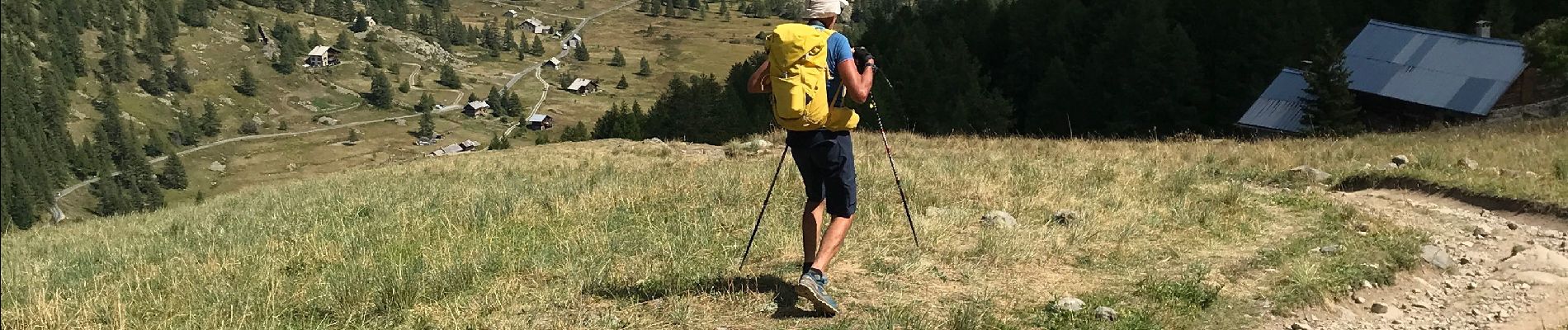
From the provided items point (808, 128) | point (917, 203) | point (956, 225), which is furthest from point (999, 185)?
point (808, 128)

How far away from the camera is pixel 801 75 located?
6.50 metres

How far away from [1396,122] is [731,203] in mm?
40753

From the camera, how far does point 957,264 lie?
8.33 m

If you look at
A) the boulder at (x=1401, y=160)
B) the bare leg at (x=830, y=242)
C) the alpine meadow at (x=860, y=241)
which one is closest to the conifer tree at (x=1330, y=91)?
the alpine meadow at (x=860, y=241)

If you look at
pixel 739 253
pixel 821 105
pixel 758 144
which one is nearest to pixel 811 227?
pixel 821 105

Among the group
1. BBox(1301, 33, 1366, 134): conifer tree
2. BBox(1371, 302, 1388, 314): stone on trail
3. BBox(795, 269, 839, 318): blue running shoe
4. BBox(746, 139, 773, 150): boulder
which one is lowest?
BBox(1301, 33, 1366, 134): conifer tree

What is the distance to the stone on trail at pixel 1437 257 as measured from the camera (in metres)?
8.75

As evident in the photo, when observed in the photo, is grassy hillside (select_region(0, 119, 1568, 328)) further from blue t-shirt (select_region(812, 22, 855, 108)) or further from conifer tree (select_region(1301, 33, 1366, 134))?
conifer tree (select_region(1301, 33, 1366, 134))

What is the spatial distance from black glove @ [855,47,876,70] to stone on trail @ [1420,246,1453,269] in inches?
217

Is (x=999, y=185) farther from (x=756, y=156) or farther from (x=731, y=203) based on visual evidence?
(x=756, y=156)

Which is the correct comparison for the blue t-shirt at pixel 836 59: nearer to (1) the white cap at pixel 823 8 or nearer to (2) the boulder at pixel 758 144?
(1) the white cap at pixel 823 8

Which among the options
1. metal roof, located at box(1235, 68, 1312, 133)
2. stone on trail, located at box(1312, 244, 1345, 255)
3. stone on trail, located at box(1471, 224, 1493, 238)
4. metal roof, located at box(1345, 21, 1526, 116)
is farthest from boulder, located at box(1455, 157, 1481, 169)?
metal roof, located at box(1235, 68, 1312, 133)

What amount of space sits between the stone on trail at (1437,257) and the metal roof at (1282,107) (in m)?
37.0

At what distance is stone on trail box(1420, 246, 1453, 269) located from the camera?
28.7 ft
